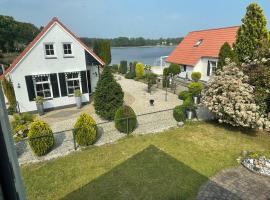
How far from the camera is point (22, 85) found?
14.4 metres

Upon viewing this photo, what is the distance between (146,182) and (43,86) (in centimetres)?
1135

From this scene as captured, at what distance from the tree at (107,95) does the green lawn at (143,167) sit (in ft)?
9.90

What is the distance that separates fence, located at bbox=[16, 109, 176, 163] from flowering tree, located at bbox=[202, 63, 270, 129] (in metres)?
3.09

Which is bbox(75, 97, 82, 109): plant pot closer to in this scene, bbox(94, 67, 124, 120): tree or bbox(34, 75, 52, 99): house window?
bbox(34, 75, 52, 99): house window

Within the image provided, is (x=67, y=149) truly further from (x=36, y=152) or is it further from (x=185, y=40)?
(x=185, y=40)

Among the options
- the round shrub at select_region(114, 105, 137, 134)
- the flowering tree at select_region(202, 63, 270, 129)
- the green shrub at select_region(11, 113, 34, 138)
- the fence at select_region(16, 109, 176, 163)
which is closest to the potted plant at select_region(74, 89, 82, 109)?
the fence at select_region(16, 109, 176, 163)

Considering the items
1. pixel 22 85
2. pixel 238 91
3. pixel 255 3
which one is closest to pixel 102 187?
pixel 238 91

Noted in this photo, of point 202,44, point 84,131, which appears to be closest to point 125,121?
point 84,131

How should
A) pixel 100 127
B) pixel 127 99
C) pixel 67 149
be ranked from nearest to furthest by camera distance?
pixel 67 149
pixel 100 127
pixel 127 99

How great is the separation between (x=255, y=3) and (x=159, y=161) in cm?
1359

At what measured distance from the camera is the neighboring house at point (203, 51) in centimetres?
2439

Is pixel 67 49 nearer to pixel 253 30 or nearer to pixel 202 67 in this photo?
pixel 253 30

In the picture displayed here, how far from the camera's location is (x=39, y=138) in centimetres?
938

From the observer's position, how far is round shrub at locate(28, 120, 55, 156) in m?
9.36
